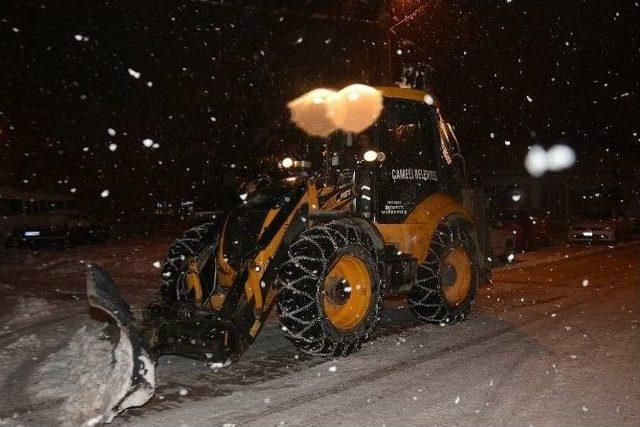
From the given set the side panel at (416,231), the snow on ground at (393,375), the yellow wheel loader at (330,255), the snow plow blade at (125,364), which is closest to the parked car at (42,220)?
the snow on ground at (393,375)

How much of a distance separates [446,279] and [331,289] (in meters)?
2.34

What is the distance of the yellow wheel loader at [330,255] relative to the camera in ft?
18.1

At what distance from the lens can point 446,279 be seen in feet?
27.3

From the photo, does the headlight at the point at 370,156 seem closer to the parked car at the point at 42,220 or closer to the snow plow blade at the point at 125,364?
the snow plow blade at the point at 125,364

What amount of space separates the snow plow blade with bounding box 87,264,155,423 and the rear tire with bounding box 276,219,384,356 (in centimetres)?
145

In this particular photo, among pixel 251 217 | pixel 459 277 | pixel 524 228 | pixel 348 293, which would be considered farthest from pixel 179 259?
pixel 524 228

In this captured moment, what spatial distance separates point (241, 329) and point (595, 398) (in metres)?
3.05

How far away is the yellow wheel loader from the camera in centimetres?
552

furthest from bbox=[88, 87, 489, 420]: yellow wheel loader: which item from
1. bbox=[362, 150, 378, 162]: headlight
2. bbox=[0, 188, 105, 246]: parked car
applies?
bbox=[0, 188, 105, 246]: parked car

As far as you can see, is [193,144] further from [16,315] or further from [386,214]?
[386,214]

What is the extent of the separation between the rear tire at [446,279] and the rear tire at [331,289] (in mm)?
1198

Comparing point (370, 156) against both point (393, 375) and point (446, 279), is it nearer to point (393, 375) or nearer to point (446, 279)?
point (393, 375)

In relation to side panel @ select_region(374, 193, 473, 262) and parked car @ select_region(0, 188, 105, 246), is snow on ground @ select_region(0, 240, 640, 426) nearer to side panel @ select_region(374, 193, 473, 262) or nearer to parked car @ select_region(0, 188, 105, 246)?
side panel @ select_region(374, 193, 473, 262)

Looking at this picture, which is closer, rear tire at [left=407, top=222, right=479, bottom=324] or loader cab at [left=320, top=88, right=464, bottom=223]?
loader cab at [left=320, top=88, right=464, bottom=223]
